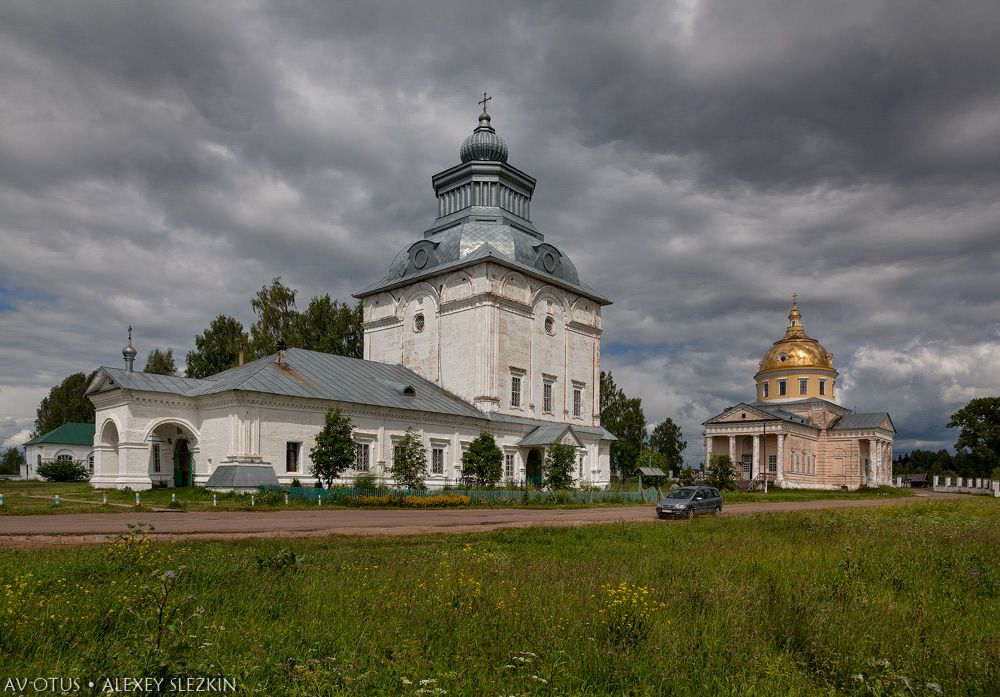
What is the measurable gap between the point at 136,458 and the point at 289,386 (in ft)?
23.0

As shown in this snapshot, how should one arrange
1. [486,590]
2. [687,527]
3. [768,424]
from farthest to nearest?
[768,424] < [687,527] < [486,590]

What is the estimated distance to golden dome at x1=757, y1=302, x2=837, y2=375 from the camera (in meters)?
77.7

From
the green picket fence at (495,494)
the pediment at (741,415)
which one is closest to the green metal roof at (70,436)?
the green picket fence at (495,494)

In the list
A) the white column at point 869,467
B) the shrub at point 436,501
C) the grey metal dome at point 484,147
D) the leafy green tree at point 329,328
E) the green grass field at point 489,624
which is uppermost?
the grey metal dome at point 484,147

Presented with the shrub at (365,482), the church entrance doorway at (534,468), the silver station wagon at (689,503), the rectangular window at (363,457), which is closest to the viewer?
the silver station wagon at (689,503)

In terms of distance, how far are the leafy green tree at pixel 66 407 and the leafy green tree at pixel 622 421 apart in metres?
47.0

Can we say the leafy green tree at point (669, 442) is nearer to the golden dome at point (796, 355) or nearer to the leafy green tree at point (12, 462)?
the golden dome at point (796, 355)

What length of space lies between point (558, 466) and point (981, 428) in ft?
201

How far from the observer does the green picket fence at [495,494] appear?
28.0 meters

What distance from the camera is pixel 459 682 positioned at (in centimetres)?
607

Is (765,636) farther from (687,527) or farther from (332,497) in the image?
(332,497)

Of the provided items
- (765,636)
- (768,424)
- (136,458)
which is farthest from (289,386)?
(768,424)

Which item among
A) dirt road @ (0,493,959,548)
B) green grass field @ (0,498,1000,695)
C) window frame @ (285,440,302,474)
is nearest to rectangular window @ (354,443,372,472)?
window frame @ (285,440,302,474)

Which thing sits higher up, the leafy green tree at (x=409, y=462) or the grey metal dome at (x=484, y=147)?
the grey metal dome at (x=484, y=147)
